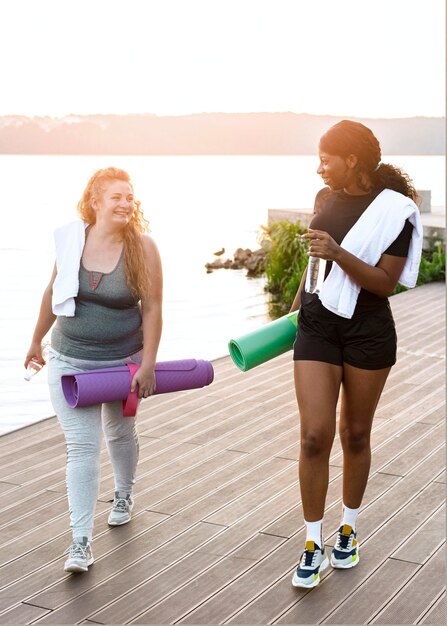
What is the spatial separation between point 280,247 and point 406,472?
29.8 feet

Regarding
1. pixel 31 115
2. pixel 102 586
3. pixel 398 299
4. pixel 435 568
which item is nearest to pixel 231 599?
pixel 102 586

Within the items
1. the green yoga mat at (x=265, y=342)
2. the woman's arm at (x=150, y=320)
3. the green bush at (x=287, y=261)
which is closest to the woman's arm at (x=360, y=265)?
the green yoga mat at (x=265, y=342)

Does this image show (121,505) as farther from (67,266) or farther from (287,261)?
(287,261)

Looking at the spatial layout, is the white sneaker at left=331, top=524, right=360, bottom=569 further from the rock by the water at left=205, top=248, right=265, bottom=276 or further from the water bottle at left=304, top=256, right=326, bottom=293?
the rock by the water at left=205, top=248, right=265, bottom=276

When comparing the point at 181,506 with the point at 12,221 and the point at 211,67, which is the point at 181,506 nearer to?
the point at 211,67

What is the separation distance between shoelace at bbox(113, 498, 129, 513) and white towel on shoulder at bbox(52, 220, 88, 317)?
87 cm

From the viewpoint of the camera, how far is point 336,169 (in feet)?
9.29

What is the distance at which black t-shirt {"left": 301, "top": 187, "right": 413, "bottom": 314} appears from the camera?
9.32 ft

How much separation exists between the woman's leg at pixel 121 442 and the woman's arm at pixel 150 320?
0.86 ft

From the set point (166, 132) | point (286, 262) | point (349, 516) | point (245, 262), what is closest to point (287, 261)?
point (286, 262)

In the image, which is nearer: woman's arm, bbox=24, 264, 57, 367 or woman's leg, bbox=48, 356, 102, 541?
woman's leg, bbox=48, 356, 102, 541

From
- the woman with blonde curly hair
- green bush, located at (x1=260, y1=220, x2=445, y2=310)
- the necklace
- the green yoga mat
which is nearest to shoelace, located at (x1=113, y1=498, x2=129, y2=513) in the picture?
the woman with blonde curly hair

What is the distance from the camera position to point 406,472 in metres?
4.19

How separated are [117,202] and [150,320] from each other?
0.42 m
